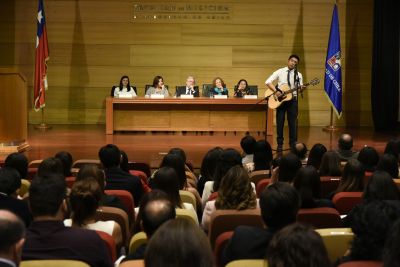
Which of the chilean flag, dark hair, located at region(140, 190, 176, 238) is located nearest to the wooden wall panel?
the chilean flag

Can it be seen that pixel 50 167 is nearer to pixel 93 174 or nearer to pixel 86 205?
pixel 93 174

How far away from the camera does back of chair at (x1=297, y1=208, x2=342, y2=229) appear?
12.5 feet

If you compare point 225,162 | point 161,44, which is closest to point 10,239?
point 225,162

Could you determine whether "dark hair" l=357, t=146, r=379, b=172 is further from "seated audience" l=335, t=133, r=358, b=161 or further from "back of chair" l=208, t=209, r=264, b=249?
"back of chair" l=208, t=209, r=264, b=249

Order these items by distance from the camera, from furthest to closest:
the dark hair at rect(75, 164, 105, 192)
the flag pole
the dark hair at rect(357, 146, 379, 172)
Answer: the flag pole < the dark hair at rect(357, 146, 379, 172) < the dark hair at rect(75, 164, 105, 192)

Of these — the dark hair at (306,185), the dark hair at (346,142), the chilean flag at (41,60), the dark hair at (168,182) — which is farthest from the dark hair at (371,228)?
the chilean flag at (41,60)

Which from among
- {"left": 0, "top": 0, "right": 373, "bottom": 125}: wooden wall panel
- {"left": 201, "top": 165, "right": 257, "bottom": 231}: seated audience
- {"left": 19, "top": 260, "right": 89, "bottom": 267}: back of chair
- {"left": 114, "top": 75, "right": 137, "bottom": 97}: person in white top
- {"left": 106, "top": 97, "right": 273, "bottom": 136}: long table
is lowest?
{"left": 19, "top": 260, "right": 89, "bottom": 267}: back of chair

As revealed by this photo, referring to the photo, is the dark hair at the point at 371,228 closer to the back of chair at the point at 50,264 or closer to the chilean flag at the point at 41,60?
the back of chair at the point at 50,264

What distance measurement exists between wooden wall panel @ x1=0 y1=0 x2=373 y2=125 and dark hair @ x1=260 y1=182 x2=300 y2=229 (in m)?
10.8

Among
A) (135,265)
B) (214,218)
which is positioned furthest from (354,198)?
(135,265)

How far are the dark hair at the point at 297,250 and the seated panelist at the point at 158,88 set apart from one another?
9988mm

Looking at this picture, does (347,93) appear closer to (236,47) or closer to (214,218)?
(236,47)

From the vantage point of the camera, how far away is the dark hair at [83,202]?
342 centimetres

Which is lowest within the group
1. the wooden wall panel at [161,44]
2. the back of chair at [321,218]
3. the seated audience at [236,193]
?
the back of chair at [321,218]
